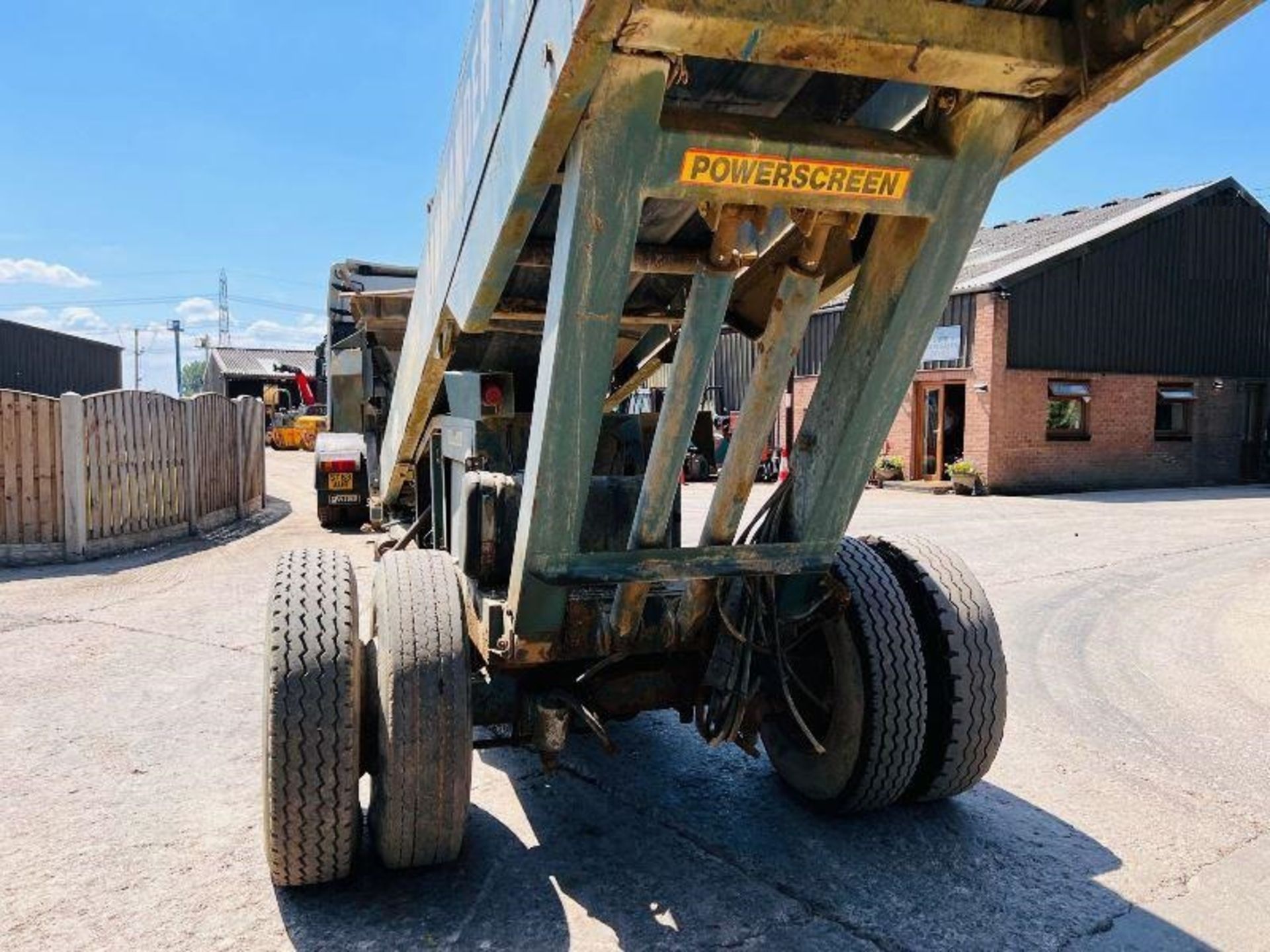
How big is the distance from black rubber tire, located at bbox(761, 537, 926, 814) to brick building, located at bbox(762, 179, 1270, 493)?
15.5 meters

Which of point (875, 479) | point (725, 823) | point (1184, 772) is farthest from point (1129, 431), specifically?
point (725, 823)

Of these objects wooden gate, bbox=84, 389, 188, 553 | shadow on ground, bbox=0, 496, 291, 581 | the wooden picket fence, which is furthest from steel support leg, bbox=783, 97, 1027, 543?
wooden gate, bbox=84, 389, 188, 553

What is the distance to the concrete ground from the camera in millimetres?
3016

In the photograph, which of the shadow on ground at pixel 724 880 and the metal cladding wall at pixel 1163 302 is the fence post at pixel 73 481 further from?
the metal cladding wall at pixel 1163 302

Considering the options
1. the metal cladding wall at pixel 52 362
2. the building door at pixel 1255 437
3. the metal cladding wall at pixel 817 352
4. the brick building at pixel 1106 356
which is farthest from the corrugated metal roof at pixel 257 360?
the building door at pixel 1255 437

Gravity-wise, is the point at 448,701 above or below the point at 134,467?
below

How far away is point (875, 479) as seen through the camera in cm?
2227

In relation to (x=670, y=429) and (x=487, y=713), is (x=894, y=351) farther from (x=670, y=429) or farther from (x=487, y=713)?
(x=487, y=713)

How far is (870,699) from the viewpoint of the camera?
361 cm

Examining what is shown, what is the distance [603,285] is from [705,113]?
1.65 feet

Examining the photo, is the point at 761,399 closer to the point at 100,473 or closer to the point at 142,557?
the point at 142,557

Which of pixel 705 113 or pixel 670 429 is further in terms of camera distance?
pixel 670 429

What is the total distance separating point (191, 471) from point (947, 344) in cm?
A: 1615

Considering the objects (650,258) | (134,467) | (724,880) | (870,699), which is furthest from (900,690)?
(134,467)
